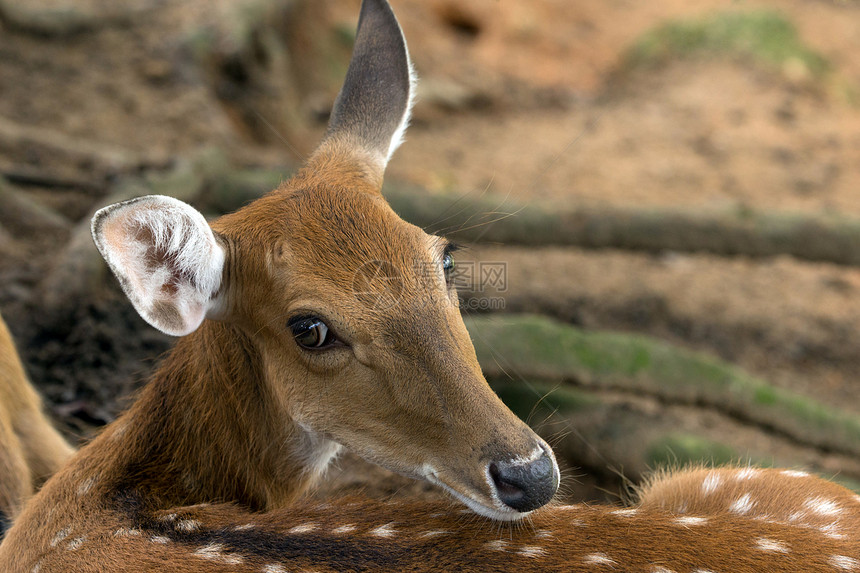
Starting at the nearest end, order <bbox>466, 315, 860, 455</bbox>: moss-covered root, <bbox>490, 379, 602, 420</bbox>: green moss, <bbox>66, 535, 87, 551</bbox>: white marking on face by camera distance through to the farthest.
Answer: <bbox>66, 535, 87, 551</bbox>: white marking on face → <bbox>490, 379, 602, 420</bbox>: green moss → <bbox>466, 315, 860, 455</bbox>: moss-covered root

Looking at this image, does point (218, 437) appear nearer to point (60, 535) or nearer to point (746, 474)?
point (60, 535)

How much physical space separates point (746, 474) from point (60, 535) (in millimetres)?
2329

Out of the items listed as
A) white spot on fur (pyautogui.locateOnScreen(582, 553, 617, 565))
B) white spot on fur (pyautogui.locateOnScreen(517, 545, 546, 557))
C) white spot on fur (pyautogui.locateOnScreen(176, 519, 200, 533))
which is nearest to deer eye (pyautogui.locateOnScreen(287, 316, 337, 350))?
white spot on fur (pyautogui.locateOnScreen(176, 519, 200, 533))

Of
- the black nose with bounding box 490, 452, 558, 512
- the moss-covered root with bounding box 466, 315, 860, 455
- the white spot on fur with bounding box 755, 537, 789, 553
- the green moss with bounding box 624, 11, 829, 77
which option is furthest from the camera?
the green moss with bounding box 624, 11, 829, 77

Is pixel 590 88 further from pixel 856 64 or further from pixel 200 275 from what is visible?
pixel 200 275

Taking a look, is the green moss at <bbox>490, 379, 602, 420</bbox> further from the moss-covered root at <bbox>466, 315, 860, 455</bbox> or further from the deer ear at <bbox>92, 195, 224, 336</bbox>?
the deer ear at <bbox>92, 195, 224, 336</bbox>

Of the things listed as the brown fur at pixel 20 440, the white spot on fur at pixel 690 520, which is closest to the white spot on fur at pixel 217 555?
the white spot on fur at pixel 690 520

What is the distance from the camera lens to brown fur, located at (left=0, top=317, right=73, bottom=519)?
3395mm

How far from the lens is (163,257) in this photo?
2557 millimetres

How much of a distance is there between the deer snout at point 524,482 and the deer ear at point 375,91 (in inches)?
54.4

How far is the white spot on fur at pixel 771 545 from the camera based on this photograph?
7.81 feet

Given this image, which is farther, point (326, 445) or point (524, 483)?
point (326, 445)

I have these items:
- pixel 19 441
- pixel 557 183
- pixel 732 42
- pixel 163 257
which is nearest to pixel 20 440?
pixel 19 441

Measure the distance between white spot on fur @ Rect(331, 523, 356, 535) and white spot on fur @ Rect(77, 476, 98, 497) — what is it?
90cm
